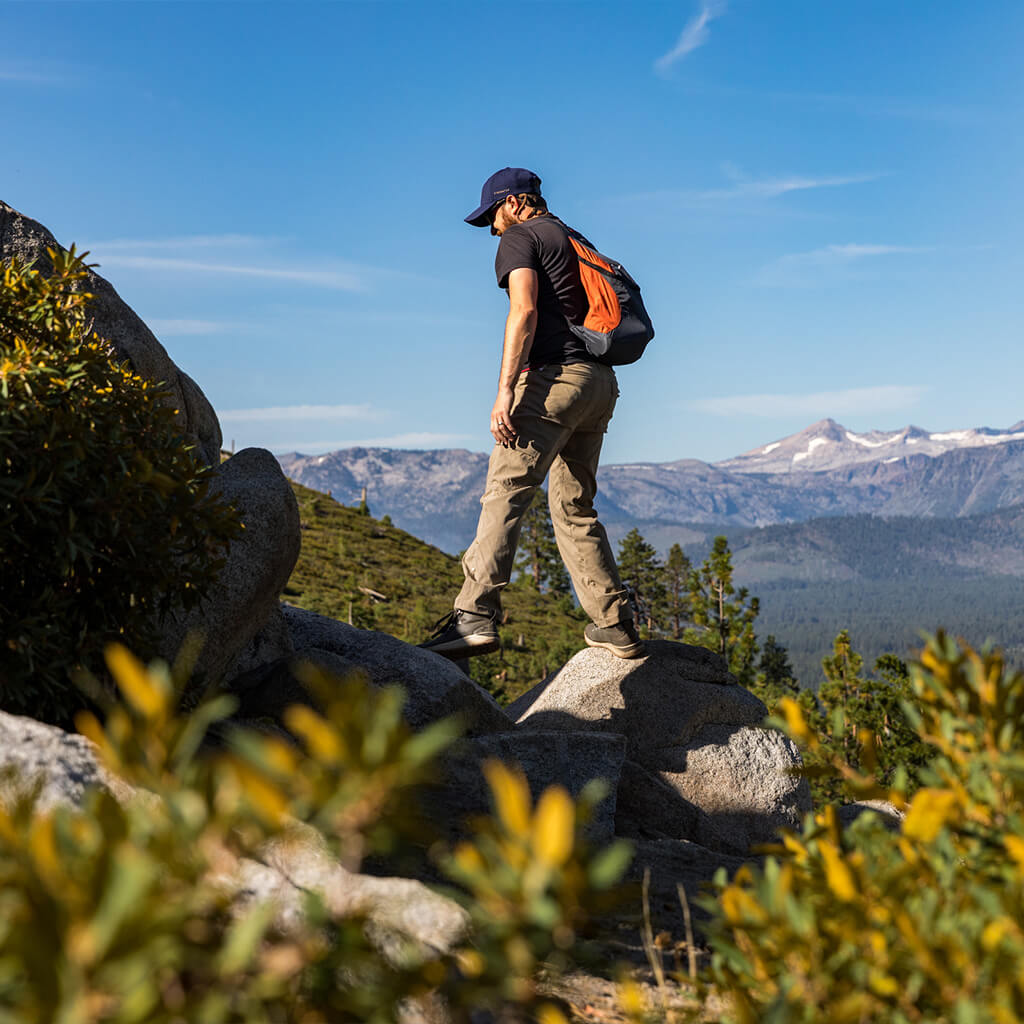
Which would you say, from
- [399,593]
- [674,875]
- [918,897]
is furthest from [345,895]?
[399,593]

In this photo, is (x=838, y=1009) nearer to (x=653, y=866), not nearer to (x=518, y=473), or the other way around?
(x=653, y=866)

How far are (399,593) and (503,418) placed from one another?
247 feet

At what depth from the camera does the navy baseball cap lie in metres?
9.35

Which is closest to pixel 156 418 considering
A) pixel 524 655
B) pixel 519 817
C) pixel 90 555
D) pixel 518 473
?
pixel 90 555

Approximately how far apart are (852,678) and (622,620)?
3776cm

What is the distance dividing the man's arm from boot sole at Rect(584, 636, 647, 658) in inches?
146

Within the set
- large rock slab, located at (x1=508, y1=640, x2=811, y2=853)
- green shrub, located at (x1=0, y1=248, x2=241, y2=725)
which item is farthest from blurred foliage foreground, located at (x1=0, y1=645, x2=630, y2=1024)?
large rock slab, located at (x1=508, y1=640, x2=811, y2=853)

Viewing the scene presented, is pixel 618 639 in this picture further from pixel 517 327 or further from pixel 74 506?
pixel 74 506

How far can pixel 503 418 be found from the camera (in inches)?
350

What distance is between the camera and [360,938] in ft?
7.53

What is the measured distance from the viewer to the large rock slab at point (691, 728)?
35.6 feet

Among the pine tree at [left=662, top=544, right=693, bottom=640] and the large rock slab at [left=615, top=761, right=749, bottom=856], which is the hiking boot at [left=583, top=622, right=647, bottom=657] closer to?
the large rock slab at [left=615, top=761, right=749, bottom=856]

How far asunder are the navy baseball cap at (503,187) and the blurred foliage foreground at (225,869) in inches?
310

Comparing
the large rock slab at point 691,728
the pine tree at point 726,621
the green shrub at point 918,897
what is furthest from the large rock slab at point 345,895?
the pine tree at point 726,621
